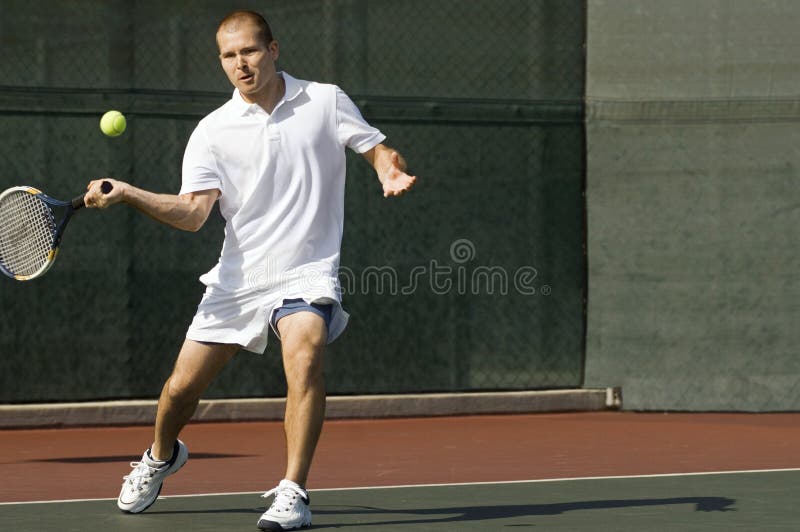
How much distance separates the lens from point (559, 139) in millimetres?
9672

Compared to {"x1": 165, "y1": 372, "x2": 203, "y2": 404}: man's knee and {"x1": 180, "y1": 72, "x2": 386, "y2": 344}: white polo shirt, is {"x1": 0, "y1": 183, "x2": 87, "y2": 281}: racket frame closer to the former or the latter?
{"x1": 180, "y1": 72, "x2": 386, "y2": 344}: white polo shirt

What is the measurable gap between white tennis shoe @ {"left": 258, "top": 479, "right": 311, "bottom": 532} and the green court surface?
0.17 metres

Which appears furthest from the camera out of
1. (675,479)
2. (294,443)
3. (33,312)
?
(33,312)

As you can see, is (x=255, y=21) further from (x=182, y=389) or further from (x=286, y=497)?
(x=286, y=497)

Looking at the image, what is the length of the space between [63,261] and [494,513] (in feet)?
13.8

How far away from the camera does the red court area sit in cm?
664

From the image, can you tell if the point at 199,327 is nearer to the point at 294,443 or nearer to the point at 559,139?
the point at 294,443

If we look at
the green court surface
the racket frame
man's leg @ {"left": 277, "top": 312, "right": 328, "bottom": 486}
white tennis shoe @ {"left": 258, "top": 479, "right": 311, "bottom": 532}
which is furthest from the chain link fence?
white tennis shoe @ {"left": 258, "top": 479, "right": 311, "bottom": 532}

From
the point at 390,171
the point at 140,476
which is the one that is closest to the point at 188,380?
the point at 140,476

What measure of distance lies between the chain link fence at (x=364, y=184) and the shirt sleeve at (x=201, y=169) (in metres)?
3.65

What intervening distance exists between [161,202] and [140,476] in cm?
100

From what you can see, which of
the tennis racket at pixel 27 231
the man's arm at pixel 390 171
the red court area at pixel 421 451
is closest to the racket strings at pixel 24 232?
the tennis racket at pixel 27 231

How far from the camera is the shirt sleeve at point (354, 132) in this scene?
5336 millimetres

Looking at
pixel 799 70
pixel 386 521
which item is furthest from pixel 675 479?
pixel 799 70
